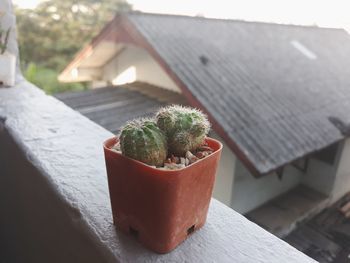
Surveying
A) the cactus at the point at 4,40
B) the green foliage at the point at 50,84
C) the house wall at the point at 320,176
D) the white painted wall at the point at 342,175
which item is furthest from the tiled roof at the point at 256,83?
the green foliage at the point at 50,84

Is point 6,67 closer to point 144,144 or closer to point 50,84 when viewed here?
point 144,144

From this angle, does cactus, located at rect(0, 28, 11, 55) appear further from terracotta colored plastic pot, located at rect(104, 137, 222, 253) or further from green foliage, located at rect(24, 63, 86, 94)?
green foliage, located at rect(24, 63, 86, 94)

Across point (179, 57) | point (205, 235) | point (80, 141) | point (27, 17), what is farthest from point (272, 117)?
point (27, 17)

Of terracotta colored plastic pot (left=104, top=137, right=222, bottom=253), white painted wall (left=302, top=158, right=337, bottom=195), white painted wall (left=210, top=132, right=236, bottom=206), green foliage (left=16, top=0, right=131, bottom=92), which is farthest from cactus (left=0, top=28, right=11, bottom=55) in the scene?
green foliage (left=16, top=0, right=131, bottom=92)

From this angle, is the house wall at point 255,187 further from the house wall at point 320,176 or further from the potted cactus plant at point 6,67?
the potted cactus plant at point 6,67

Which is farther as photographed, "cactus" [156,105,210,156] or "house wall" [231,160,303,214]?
"house wall" [231,160,303,214]

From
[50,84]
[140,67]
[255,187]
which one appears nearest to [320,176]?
[255,187]

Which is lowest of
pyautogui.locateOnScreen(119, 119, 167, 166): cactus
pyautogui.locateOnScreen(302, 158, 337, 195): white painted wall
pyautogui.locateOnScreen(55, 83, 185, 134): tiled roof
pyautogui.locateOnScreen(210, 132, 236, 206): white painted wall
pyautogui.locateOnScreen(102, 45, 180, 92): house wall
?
pyautogui.locateOnScreen(302, 158, 337, 195): white painted wall
